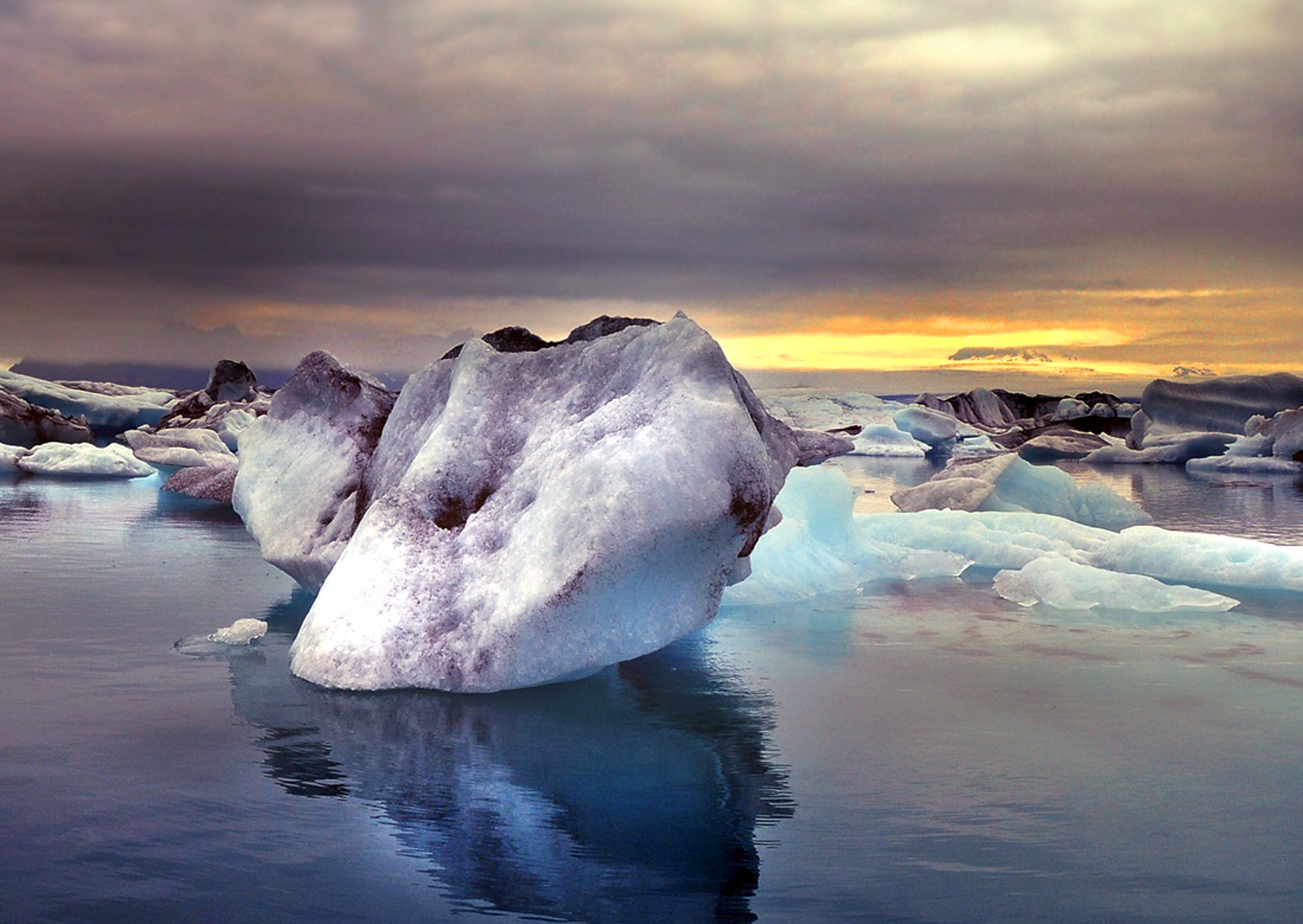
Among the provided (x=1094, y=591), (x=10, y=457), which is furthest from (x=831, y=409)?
(x=1094, y=591)

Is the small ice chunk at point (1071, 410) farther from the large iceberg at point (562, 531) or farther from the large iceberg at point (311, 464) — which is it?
the large iceberg at point (562, 531)

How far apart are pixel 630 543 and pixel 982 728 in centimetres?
153

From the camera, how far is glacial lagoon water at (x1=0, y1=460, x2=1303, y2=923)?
10.5ft

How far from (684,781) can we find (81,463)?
16752mm

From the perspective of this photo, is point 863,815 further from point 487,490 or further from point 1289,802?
point 487,490

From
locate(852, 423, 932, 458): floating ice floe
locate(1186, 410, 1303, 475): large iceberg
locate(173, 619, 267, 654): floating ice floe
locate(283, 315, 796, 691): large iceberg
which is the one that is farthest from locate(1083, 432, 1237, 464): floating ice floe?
locate(173, 619, 267, 654): floating ice floe

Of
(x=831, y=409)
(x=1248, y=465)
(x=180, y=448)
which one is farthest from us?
(x=831, y=409)

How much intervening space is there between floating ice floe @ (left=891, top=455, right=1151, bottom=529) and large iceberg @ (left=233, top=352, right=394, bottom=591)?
796cm

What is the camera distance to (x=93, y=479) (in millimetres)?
18312

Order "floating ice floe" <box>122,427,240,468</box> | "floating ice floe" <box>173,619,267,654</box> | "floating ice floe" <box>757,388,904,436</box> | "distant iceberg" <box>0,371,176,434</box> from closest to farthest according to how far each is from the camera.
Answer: "floating ice floe" <box>173,619,267,654</box> < "floating ice floe" <box>122,427,240,468</box> < "distant iceberg" <box>0,371,176,434</box> < "floating ice floe" <box>757,388,904,436</box>

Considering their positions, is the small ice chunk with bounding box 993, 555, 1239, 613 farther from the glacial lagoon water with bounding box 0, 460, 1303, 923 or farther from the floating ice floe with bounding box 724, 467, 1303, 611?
the glacial lagoon water with bounding box 0, 460, 1303, 923

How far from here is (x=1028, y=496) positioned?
1450 cm

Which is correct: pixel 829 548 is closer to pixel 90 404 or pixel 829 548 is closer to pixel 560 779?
pixel 560 779

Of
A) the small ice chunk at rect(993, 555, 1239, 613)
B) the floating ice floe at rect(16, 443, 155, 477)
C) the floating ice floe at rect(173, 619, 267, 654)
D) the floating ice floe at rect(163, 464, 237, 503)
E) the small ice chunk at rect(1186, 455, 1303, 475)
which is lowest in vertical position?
the small ice chunk at rect(1186, 455, 1303, 475)
